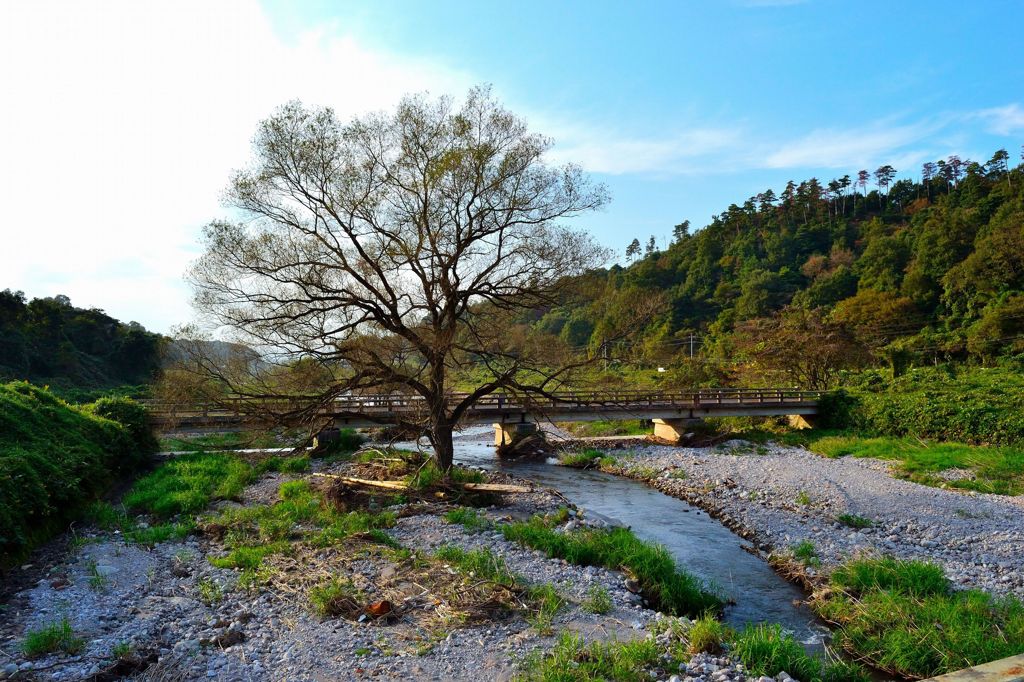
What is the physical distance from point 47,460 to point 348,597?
986 centimetres

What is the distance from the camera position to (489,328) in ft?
54.3

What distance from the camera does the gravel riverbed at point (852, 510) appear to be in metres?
12.2

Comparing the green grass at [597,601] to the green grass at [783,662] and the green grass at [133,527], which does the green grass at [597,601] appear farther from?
the green grass at [133,527]

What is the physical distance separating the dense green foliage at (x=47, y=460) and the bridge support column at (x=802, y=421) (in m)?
32.2

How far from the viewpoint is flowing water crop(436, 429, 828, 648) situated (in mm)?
9625

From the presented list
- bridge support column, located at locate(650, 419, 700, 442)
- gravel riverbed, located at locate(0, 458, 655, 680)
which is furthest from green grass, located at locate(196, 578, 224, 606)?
bridge support column, located at locate(650, 419, 700, 442)

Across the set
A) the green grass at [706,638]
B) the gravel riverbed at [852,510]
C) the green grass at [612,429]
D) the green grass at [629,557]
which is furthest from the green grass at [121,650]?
the green grass at [612,429]

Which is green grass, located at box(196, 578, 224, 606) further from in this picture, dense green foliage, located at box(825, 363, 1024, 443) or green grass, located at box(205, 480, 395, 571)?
dense green foliage, located at box(825, 363, 1024, 443)

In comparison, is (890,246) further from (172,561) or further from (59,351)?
(59,351)

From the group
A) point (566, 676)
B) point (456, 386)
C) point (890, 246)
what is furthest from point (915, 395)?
point (890, 246)

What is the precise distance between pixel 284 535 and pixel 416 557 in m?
3.56

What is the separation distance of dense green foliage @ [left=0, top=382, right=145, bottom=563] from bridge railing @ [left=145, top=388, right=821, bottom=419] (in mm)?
1952

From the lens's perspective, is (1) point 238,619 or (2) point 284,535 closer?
(1) point 238,619

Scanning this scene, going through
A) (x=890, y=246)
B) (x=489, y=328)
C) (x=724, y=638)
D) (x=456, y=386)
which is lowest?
(x=724, y=638)
